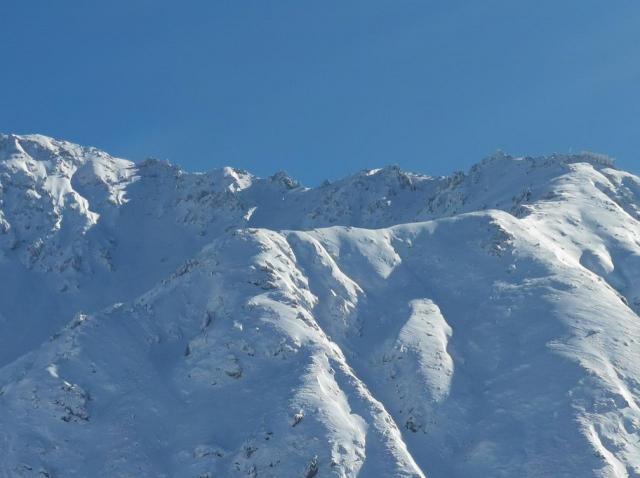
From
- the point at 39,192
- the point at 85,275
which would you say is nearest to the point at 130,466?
the point at 85,275

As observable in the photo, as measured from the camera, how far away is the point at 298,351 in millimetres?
66125

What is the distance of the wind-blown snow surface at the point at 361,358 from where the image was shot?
191 ft

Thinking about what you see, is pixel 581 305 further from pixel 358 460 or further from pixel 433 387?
pixel 358 460

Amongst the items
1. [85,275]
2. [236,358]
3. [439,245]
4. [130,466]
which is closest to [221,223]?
[85,275]

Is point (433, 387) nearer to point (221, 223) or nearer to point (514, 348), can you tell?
point (514, 348)

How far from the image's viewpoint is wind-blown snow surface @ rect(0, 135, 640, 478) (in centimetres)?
5828

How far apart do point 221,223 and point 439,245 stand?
49127mm

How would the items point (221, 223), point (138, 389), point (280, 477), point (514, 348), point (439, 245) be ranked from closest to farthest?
point (280, 477) → point (138, 389) → point (514, 348) → point (439, 245) → point (221, 223)

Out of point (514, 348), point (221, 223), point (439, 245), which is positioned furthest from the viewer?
point (221, 223)

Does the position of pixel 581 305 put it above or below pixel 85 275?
below

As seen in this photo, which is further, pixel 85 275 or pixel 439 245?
pixel 85 275

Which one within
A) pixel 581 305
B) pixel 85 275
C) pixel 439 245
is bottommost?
pixel 581 305

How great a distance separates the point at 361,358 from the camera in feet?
230

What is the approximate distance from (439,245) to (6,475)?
46.2m
